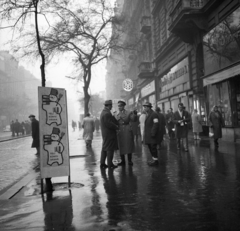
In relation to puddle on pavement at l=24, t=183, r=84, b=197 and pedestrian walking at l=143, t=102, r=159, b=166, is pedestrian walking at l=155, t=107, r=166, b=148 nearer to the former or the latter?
pedestrian walking at l=143, t=102, r=159, b=166

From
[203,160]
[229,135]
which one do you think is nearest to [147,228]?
[203,160]

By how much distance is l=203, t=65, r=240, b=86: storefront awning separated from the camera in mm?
12120

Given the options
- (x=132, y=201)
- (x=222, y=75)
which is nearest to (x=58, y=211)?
(x=132, y=201)

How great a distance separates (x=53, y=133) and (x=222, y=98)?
1101cm

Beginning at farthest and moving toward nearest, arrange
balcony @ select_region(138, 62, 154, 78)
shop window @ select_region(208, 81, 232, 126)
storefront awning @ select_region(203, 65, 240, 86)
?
balcony @ select_region(138, 62, 154, 78) < shop window @ select_region(208, 81, 232, 126) < storefront awning @ select_region(203, 65, 240, 86)

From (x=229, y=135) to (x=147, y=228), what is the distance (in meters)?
11.2

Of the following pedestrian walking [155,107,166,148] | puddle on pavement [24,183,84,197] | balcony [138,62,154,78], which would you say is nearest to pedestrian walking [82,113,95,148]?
pedestrian walking [155,107,166,148]

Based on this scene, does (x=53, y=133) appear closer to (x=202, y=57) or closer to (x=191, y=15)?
(x=191, y=15)

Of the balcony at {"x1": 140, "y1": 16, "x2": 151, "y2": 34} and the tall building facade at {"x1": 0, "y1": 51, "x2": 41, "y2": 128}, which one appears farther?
the tall building facade at {"x1": 0, "y1": 51, "x2": 41, "y2": 128}

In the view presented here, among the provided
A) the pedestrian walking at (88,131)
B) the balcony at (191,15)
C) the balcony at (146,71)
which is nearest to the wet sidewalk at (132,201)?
the pedestrian walking at (88,131)

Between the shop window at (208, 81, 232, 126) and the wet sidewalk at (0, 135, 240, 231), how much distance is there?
7150 mm

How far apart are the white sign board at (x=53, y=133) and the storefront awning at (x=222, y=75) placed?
8617 mm

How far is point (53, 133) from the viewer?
221 inches

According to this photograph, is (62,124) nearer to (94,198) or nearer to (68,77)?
(94,198)
